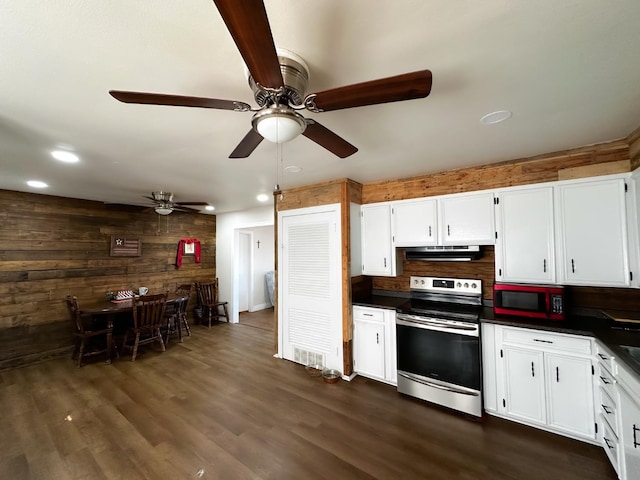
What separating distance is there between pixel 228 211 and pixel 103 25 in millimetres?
5030

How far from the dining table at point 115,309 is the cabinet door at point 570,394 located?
4.97m

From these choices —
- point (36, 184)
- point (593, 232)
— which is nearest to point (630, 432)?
point (593, 232)

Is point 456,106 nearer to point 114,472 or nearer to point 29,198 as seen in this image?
point 114,472

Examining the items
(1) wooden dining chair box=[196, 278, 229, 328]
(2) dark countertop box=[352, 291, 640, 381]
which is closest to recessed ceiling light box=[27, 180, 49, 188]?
(1) wooden dining chair box=[196, 278, 229, 328]

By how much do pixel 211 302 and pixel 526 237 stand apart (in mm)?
5718

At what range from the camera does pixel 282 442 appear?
2.22m

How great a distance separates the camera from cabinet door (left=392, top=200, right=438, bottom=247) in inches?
122

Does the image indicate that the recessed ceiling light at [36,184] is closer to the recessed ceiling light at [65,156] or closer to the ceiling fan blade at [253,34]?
the recessed ceiling light at [65,156]

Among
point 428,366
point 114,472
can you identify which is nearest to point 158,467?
point 114,472

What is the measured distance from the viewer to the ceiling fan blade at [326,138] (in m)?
1.51

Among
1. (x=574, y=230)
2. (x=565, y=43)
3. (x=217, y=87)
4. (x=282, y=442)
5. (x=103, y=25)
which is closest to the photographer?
(x=103, y=25)

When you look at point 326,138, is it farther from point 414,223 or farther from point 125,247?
point 125,247

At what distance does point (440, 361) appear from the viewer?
271 centimetres

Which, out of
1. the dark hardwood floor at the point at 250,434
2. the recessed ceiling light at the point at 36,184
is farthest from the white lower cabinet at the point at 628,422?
the recessed ceiling light at the point at 36,184
